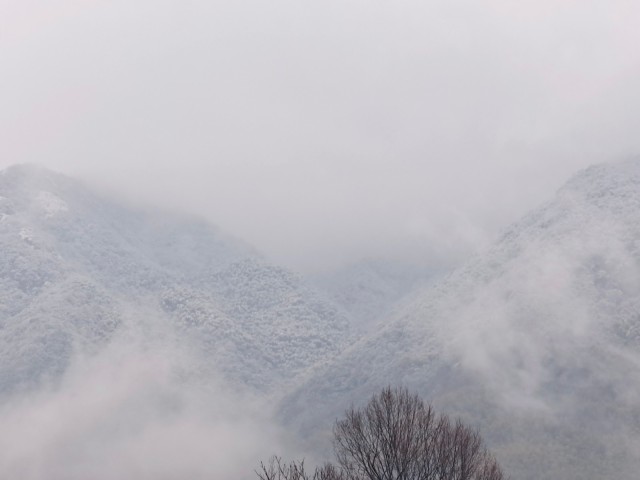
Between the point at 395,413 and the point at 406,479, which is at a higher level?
the point at 395,413

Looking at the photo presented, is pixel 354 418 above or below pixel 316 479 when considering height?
above

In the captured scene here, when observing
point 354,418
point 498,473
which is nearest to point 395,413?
point 354,418

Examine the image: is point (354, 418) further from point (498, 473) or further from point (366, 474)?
point (498, 473)

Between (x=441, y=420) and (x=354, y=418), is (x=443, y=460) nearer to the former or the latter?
(x=441, y=420)

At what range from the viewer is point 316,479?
5488 cm

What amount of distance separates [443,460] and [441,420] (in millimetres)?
3289

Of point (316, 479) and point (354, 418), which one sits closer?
point (316, 479)

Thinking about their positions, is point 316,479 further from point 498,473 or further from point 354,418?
point 498,473

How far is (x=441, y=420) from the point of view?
58844 millimetres

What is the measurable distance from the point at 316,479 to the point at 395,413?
10104mm

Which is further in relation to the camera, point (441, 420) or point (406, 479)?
point (441, 420)

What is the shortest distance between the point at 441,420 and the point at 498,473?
531cm

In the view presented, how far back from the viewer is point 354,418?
5938cm

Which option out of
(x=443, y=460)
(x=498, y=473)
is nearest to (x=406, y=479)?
(x=443, y=460)
